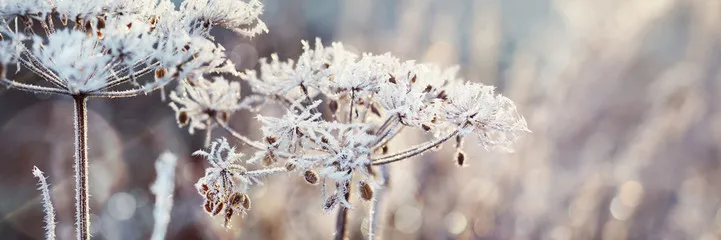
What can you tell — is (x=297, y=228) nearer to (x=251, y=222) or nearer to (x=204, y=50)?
(x=251, y=222)

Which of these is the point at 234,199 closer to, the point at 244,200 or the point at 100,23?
the point at 244,200

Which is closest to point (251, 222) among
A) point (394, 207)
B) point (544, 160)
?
point (394, 207)

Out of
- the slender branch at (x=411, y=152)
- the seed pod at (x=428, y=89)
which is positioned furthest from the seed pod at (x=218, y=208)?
the seed pod at (x=428, y=89)

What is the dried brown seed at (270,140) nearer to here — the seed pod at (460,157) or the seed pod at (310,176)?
the seed pod at (310,176)

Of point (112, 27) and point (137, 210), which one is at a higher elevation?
point (137, 210)

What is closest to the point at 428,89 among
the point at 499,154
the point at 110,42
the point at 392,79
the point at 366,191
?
the point at 392,79

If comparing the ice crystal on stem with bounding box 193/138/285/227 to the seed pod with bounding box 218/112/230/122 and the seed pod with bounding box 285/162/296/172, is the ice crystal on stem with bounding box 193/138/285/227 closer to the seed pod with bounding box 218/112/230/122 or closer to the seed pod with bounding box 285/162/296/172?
the seed pod with bounding box 285/162/296/172
